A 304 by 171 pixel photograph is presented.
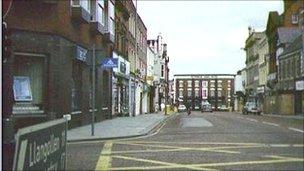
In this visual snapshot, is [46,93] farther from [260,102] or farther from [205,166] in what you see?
[260,102]

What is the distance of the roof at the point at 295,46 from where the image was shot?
204ft

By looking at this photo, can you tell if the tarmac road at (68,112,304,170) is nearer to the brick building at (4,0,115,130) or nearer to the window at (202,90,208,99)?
the brick building at (4,0,115,130)

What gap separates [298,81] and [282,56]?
8713mm

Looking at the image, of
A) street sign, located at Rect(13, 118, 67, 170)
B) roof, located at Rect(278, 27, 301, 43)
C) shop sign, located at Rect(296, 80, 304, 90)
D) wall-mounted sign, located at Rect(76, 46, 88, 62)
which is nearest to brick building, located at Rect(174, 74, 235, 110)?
roof, located at Rect(278, 27, 301, 43)

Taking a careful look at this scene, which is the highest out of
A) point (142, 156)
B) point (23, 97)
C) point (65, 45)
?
point (65, 45)

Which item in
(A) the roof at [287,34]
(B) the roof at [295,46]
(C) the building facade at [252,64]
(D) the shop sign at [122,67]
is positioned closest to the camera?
(D) the shop sign at [122,67]

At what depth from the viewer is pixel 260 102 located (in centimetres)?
9088

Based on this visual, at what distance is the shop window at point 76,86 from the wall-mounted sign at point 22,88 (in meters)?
4.16

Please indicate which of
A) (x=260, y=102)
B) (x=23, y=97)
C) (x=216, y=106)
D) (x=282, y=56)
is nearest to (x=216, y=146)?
(x=23, y=97)

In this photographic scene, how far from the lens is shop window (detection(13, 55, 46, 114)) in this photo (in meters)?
21.5

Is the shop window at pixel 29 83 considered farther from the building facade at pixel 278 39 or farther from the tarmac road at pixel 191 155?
the building facade at pixel 278 39

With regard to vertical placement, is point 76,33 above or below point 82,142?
above

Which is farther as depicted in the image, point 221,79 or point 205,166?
point 221,79

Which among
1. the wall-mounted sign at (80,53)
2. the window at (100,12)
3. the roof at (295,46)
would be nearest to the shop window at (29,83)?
the wall-mounted sign at (80,53)
